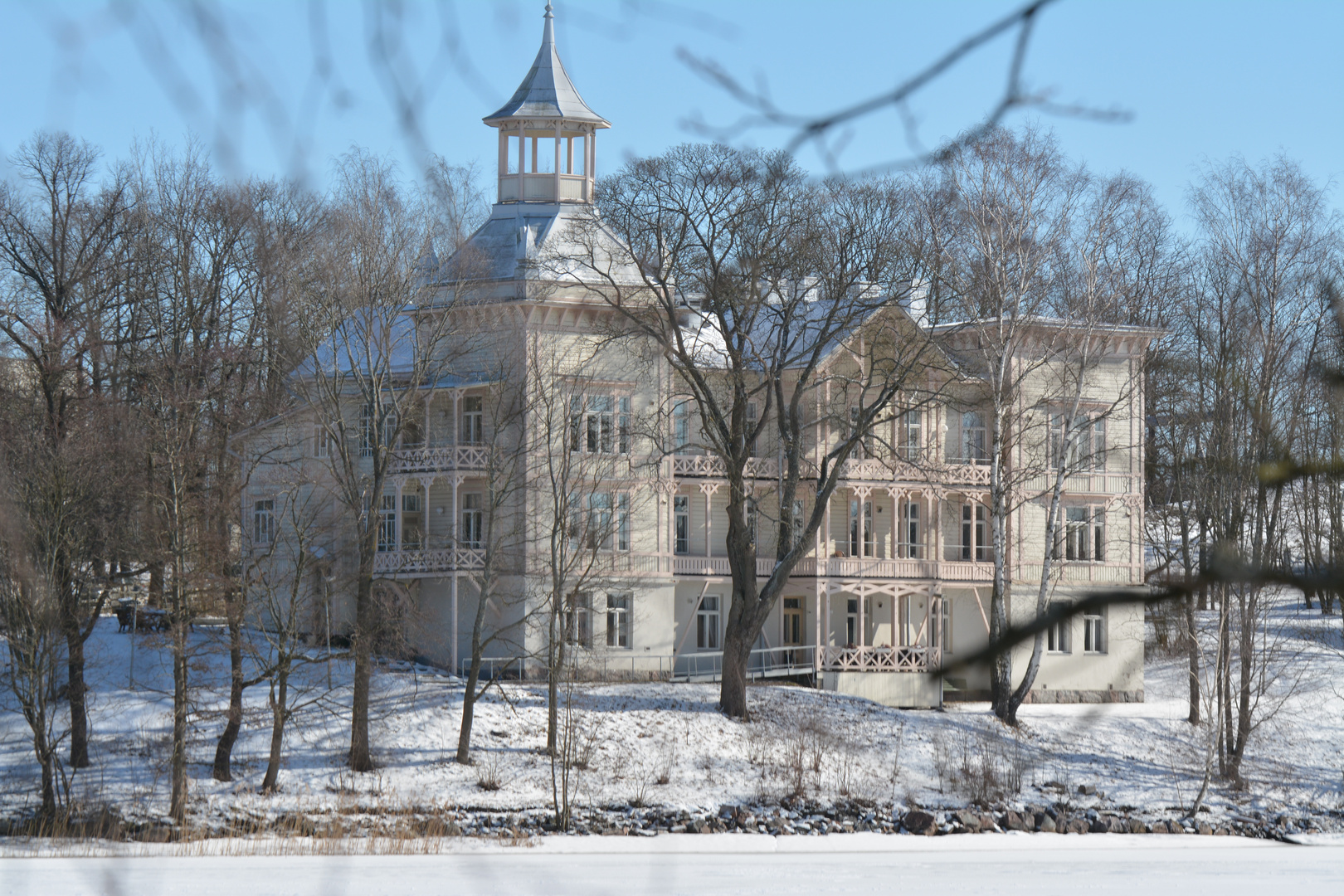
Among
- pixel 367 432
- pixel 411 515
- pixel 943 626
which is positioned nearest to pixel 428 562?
pixel 411 515

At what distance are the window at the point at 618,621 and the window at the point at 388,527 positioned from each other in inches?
231

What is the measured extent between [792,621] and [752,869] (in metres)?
16.7

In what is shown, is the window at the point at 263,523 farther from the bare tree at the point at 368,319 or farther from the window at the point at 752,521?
the window at the point at 752,521

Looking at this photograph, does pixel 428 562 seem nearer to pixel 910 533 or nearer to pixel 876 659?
pixel 876 659

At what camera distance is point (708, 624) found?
40.6 metres

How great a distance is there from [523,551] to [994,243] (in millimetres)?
14015

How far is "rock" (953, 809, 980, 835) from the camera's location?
2991 centimetres

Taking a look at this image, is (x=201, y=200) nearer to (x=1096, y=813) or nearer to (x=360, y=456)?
(x=360, y=456)

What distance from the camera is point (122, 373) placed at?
129ft

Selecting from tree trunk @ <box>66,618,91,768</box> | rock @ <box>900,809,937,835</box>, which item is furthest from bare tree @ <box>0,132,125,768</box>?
rock @ <box>900,809,937,835</box>

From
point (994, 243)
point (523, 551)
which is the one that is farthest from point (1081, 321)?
point (523, 551)

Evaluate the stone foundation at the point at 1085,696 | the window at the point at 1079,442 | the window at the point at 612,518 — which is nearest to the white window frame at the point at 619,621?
the window at the point at 612,518

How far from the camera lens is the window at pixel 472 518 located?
3894 cm

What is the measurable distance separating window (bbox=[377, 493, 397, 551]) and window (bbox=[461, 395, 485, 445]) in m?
2.52
